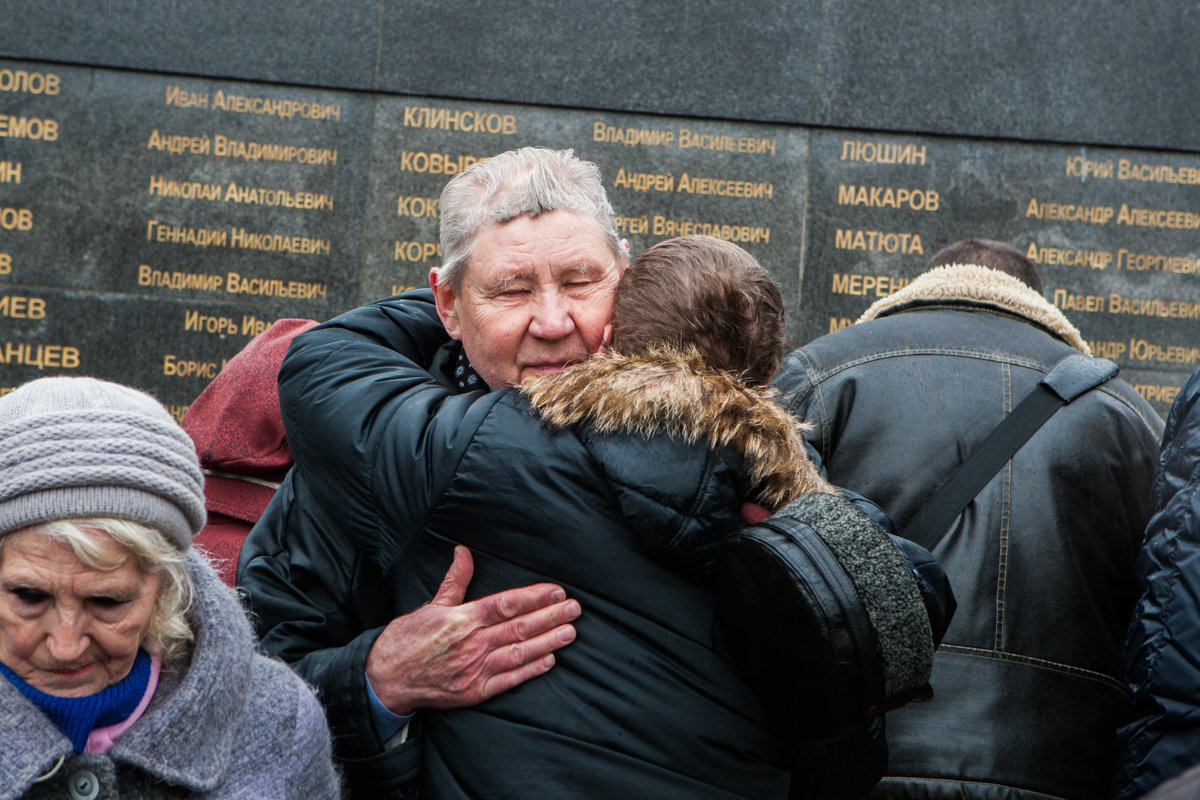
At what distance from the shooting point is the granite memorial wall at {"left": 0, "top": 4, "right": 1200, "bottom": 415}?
205 inches

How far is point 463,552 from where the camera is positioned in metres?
1.62

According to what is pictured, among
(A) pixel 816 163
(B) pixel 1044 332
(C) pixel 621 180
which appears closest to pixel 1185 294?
(A) pixel 816 163

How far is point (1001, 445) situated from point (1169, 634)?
2.10 ft

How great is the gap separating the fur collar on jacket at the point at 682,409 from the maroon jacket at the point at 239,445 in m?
1.35

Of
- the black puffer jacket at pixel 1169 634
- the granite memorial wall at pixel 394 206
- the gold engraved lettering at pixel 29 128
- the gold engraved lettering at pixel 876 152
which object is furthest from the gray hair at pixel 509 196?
the gold engraved lettering at pixel 29 128

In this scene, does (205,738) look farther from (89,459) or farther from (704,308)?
(704,308)

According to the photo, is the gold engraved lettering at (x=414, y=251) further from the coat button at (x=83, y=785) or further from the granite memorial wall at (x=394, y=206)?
the coat button at (x=83, y=785)

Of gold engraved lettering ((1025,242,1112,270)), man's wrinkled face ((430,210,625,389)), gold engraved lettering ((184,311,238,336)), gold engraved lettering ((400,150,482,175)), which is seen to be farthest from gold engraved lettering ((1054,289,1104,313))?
man's wrinkled face ((430,210,625,389))

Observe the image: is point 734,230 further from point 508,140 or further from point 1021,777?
point 1021,777

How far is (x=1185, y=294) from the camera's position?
536 cm

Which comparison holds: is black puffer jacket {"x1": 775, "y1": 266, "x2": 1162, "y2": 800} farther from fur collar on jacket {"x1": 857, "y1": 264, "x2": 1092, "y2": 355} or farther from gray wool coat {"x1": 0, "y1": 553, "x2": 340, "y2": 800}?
gray wool coat {"x1": 0, "y1": 553, "x2": 340, "y2": 800}

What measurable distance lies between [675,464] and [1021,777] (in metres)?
1.32

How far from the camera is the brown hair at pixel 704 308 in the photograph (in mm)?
1645

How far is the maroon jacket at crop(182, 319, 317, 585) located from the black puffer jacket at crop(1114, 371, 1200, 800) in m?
1.85
